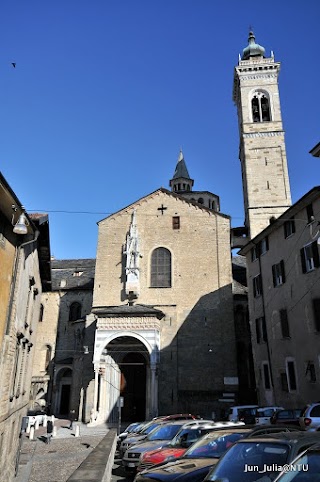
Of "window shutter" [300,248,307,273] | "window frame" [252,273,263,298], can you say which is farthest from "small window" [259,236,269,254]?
"window shutter" [300,248,307,273]

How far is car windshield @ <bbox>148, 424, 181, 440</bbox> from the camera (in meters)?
12.4

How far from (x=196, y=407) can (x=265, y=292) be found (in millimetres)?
9031

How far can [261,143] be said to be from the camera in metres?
36.0

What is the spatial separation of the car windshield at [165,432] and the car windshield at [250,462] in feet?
25.3

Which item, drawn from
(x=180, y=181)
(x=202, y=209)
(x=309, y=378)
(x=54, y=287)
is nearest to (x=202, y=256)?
(x=202, y=209)

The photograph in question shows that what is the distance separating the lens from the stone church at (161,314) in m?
25.1

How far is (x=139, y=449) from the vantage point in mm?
11336

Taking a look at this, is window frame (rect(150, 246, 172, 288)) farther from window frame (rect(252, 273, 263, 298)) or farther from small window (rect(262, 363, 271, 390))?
small window (rect(262, 363, 271, 390))

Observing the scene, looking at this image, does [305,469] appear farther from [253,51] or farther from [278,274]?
[253,51]

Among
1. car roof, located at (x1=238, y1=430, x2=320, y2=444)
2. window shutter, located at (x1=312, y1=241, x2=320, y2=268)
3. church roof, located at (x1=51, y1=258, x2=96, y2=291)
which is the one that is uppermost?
church roof, located at (x1=51, y1=258, x2=96, y2=291)

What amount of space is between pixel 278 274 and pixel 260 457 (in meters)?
17.4

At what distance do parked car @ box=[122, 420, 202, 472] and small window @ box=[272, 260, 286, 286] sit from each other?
10.9 metres

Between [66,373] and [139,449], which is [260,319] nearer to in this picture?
[139,449]

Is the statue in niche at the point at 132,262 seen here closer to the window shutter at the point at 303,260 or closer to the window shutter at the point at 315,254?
the window shutter at the point at 303,260
